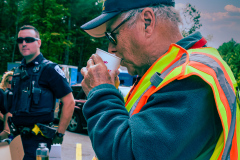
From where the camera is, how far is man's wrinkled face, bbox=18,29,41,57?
2758 mm

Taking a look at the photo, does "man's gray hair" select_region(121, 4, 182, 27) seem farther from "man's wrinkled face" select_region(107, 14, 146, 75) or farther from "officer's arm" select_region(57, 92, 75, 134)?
"officer's arm" select_region(57, 92, 75, 134)

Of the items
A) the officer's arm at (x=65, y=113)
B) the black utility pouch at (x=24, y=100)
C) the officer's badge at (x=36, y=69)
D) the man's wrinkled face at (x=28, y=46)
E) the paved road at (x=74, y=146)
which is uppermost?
the man's wrinkled face at (x=28, y=46)

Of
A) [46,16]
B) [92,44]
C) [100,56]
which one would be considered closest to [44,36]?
[46,16]

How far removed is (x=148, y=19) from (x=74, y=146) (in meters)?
6.28

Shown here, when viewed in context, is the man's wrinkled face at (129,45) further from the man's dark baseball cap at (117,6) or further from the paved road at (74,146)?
the paved road at (74,146)

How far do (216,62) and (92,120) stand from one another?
20.7 inches

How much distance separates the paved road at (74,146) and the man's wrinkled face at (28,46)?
372cm

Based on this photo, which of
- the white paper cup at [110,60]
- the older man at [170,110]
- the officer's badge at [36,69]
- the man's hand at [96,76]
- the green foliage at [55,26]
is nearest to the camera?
the older man at [170,110]

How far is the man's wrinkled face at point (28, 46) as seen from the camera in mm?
2758

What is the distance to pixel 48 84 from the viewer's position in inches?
104

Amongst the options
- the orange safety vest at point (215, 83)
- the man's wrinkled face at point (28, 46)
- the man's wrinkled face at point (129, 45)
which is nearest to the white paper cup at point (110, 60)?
the man's wrinkled face at point (129, 45)

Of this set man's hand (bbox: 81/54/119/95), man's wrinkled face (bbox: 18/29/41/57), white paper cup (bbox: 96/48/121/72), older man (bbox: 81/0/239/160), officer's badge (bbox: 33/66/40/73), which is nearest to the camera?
older man (bbox: 81/0/239/160)

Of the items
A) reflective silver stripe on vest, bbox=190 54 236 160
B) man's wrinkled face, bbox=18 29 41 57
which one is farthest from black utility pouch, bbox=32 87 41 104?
reflective silver stripe on vest, bbox=190 54 236 160

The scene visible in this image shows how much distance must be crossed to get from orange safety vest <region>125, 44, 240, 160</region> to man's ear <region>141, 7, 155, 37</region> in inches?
7.6
